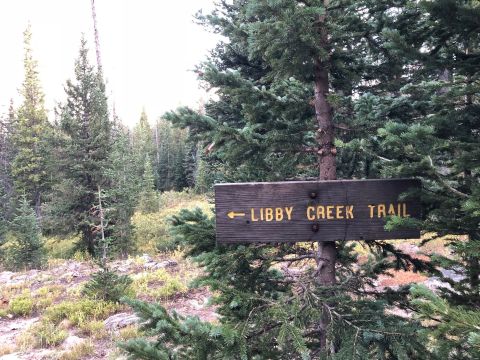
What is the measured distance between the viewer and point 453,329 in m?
1.67

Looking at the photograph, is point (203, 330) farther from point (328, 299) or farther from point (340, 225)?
point (340, 225)

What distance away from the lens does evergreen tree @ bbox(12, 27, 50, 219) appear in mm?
27797

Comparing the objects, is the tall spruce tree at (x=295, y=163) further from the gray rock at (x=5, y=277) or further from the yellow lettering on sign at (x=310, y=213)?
the gray rock at (x=5, y=277)

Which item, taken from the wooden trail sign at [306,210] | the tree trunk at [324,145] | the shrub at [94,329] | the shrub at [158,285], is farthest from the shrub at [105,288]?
the wooden trail sign at [306,210]

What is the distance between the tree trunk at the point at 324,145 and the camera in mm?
2908

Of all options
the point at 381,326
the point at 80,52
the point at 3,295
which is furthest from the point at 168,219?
the point at 80,52

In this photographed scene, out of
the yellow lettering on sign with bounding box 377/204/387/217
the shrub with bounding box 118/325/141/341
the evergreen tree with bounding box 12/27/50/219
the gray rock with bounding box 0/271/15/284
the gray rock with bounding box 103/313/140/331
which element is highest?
the evergreen tree with bounding box 12/27/50/219

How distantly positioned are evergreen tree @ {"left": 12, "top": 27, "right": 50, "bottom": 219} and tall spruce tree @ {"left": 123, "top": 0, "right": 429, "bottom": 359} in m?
26.4

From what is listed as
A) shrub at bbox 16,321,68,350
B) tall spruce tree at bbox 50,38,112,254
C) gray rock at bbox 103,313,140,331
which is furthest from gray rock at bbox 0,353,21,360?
tall spruce tree at bbox 50,38,112,254

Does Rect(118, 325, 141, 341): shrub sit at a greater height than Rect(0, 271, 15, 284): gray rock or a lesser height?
greater

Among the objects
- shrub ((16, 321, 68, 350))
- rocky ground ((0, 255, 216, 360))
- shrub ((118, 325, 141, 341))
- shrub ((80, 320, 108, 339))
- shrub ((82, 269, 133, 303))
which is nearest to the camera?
rocky ground ((0, 255, 216, 360))

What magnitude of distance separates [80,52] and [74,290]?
12023 mm

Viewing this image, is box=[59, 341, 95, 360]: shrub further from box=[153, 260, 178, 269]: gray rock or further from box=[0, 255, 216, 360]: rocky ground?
box=[153, 260, 178, 269]: gray rock

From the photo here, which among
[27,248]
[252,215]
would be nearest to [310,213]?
[252,215]
